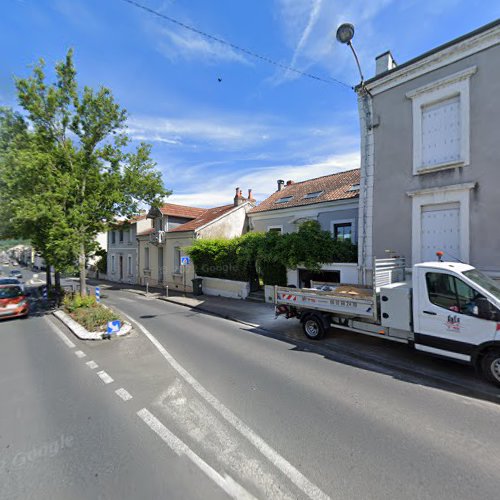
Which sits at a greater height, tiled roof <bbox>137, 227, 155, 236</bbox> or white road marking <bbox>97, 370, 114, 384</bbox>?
tiled roof <bbox>137, 227, 155, 236</bbox>

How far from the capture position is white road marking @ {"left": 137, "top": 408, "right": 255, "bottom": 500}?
2697 mm

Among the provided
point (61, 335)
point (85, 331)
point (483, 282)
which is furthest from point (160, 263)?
point (483, 282)

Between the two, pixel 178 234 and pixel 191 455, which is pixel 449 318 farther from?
pixel 178 234

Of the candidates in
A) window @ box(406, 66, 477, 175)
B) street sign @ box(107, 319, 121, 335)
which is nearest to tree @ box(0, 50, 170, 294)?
street sign @ box(107, 319, 121, 335)

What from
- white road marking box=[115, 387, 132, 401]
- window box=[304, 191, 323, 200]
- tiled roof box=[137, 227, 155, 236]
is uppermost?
window box=[304, 191, 323, 200]

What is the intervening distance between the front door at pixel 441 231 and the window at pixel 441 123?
131 centimetres

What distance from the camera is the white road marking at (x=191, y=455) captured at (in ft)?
8.85

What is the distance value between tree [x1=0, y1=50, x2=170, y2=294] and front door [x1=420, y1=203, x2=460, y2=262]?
12.6 meters

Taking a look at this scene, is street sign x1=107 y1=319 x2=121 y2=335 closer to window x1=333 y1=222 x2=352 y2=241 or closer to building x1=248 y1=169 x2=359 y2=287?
building x1=248 y1=169 x2=359 y2=287

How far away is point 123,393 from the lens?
4762 millimetres

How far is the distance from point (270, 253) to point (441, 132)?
8145 mm

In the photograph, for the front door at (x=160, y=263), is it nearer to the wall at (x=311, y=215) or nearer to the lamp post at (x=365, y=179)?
the wall at (x=311, y=215)

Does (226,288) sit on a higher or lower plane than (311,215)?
lower

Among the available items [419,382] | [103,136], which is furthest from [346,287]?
[103,136]
